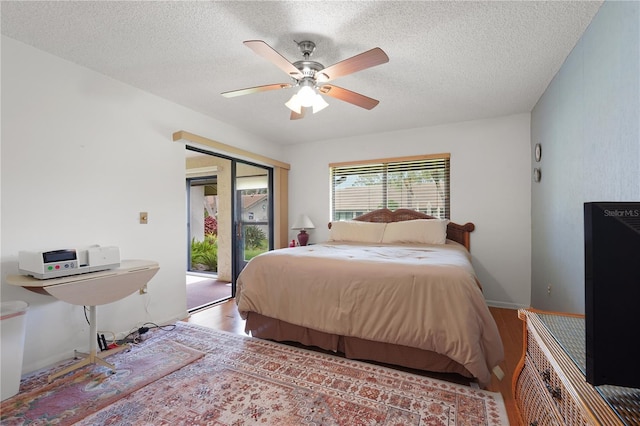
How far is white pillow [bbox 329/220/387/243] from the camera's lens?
3.74m

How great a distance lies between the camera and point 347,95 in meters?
2.28

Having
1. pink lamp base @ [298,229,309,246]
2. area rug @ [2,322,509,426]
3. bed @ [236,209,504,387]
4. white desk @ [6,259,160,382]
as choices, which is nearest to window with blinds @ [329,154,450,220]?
pink lamp base @ [298,229,309,246]

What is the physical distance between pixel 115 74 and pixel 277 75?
4.50 ft

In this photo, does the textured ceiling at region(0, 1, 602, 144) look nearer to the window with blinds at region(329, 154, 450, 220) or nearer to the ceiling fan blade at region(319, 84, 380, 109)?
the ceiling fan blade at region(319, 84, 380, 109)

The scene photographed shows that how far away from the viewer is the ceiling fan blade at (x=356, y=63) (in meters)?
1.70

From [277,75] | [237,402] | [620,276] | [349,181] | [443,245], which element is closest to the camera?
[620,276]

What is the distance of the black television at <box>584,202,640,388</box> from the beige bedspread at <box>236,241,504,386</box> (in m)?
1.07

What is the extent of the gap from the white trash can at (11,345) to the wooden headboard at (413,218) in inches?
138

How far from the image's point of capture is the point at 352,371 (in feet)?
6.42

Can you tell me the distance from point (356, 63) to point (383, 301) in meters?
1.55

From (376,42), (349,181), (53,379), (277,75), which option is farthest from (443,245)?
(53,379)

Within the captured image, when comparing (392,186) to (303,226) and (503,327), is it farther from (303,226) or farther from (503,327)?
(503,327)

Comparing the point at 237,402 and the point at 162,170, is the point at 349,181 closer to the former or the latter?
the point at 162,170

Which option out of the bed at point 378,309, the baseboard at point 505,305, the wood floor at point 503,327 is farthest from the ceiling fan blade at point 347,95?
the baseboard at point 505,305
